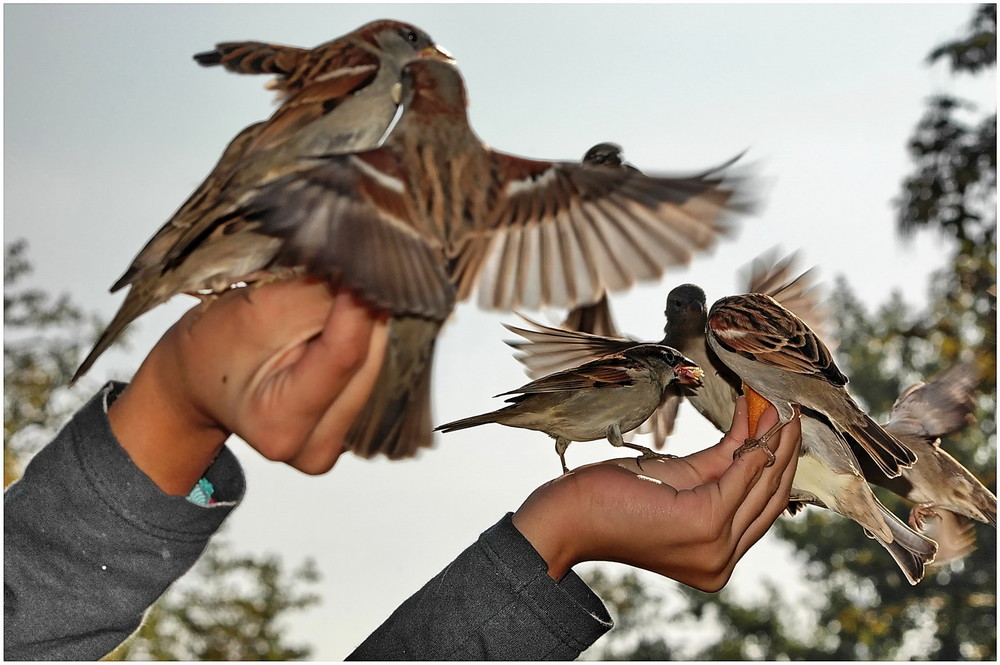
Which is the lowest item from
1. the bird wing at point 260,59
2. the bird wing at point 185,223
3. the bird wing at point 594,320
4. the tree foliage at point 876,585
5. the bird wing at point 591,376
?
the tree foliage at point 876,585

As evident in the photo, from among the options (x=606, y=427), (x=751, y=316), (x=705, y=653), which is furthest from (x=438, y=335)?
(x=705, y=653)

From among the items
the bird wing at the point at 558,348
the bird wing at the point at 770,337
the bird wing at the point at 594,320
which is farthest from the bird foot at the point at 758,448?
the bird wing at the point at 594,320

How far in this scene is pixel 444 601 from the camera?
1453 millimetres

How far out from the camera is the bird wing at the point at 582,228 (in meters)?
1.39

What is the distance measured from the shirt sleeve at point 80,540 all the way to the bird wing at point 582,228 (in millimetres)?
544

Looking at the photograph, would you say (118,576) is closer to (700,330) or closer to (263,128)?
(263,128)

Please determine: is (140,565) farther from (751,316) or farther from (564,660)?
(751,316)

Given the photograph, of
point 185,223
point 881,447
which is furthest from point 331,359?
point 881,447

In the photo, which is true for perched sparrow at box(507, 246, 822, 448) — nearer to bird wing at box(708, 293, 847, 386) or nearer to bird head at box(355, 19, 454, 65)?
bird wing at box(708, 293, 847, 386)

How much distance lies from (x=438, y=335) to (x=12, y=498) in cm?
65

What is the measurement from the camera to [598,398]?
169 cm

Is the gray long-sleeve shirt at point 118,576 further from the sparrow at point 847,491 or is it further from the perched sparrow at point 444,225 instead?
the sparrow at point 847,491

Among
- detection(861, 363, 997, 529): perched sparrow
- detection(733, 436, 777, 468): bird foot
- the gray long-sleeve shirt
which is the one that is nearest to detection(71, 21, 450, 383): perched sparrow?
the gray long-sleeve shirt

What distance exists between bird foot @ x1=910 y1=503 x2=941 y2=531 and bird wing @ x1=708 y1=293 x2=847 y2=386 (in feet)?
1.12
